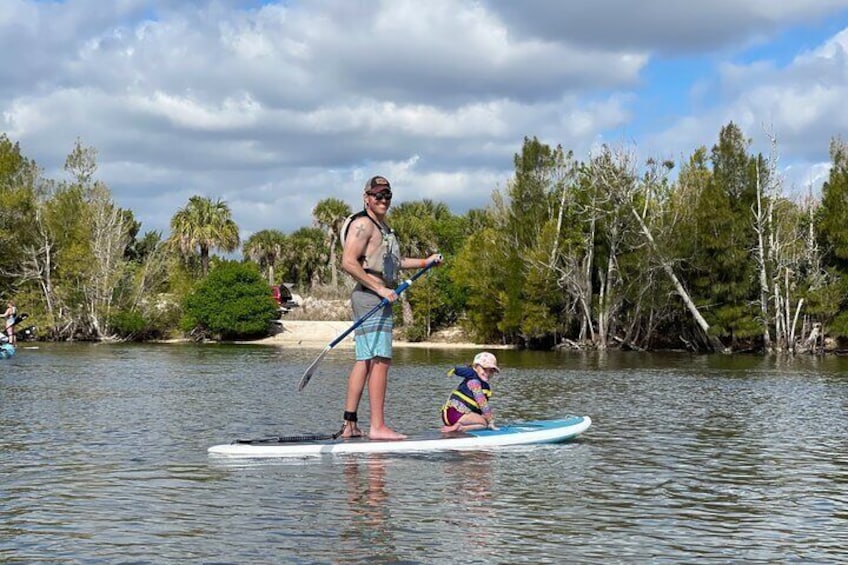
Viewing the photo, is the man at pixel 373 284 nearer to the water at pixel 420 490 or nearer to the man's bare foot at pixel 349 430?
the man's bare foot at pixel 349 430

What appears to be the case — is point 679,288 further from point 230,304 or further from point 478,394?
point 478,394

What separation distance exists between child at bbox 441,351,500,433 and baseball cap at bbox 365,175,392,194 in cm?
269

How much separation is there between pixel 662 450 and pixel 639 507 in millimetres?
4118

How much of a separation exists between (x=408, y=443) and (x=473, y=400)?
1.73 meters

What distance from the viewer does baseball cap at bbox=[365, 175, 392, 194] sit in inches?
Result: 455

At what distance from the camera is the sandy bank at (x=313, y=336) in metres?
65.6

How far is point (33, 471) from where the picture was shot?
10.5 metres

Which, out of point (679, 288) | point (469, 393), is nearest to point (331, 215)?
point (679, 288)

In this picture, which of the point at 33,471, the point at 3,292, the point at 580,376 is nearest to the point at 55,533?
the point at 33,471

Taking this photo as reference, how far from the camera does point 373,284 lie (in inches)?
446

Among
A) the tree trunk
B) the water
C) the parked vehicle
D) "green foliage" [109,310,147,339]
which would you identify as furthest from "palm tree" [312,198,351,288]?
the water

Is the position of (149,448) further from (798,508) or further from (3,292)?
(3,292)

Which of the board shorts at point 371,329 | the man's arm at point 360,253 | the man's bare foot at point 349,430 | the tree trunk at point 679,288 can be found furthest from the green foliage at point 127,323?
the man's arm at point 360,253

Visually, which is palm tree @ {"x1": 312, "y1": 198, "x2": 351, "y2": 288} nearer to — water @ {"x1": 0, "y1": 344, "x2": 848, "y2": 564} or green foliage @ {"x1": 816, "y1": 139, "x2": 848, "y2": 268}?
green foliage @ {"x1": 816, "y1": 139, "x2": 848, "y2": 268}
